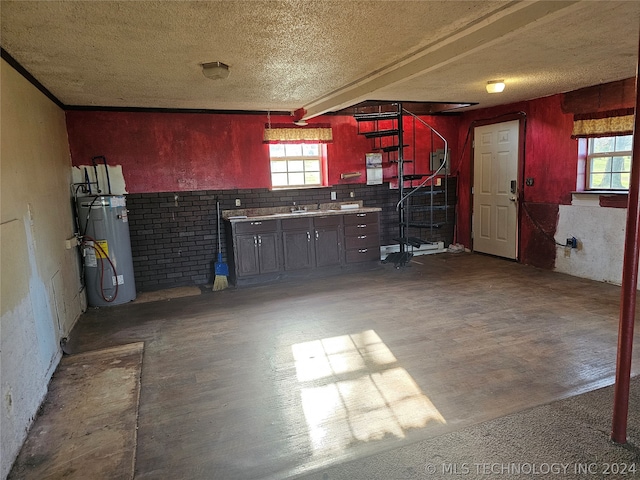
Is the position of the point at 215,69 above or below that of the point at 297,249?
above

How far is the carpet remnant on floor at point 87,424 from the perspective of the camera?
2.15 meters

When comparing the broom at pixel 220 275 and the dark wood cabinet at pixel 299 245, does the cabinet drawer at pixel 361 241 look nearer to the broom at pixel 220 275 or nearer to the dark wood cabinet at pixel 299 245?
the dark wood cabinet at pixel 299 245

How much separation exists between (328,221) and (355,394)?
3499 mm

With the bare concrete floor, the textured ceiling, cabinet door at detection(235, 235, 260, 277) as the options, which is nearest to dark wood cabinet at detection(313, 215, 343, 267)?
the bare concrete floor

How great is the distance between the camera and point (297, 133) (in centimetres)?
612

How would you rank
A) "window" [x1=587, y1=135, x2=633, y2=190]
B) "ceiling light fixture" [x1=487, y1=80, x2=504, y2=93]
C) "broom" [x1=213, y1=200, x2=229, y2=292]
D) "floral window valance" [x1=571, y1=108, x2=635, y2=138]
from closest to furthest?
"ceiling light fixture" [x1=487, y1=80, x2=504, y2=93], "floral window valance" [x1=571, y1=108, x2=635, y2=138], "window" [x1=587, y1=135, x2=633, y2=190], "broom" [x1=213, y1=200, x2=229, y2=292]

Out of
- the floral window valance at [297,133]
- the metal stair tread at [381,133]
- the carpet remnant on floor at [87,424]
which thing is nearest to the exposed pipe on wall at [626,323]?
the carpet remnant on floor at [87,424]

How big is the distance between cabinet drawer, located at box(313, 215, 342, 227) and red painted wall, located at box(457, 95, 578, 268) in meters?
2.82

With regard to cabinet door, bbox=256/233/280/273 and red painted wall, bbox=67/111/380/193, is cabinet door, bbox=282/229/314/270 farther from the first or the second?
red painted wall, bbox=67/111/380/193

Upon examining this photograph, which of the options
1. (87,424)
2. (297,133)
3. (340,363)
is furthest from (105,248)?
(340,363)

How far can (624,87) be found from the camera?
4.66 metres

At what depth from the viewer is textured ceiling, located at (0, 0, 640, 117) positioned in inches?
94.1

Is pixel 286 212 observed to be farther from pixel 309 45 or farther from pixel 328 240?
pixel 309 45

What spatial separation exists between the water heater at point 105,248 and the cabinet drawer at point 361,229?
9.86 ft
